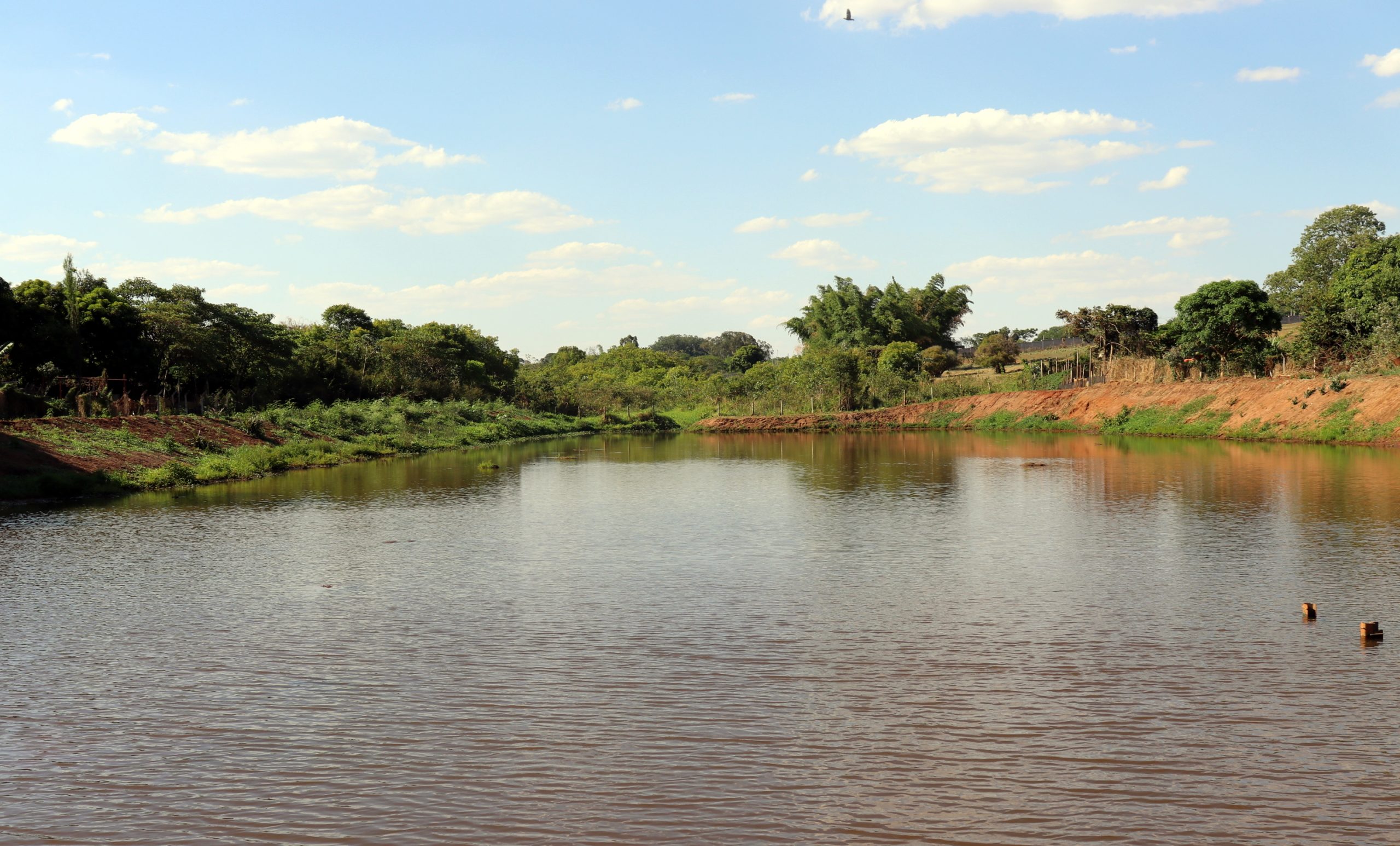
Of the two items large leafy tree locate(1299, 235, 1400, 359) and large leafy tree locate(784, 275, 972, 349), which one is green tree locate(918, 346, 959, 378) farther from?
large leafy tree locate(1299, 235, 1400, 359)

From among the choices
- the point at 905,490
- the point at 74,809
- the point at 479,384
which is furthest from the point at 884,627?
the point at 479,384

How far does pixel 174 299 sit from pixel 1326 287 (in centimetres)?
8883

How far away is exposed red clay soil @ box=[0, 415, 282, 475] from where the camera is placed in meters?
32.3

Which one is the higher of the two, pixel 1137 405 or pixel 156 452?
pixel 1137 405

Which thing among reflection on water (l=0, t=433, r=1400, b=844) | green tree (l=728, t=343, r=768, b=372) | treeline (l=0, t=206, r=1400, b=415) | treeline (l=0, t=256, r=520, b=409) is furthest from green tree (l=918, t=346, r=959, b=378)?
reflection on water (l=0, t=433, r=1400, b=844)

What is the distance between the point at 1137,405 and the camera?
6631 cm

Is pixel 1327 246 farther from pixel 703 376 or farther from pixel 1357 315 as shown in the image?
pixel 703 376

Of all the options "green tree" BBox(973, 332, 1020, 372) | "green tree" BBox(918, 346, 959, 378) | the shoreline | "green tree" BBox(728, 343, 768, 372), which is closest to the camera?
the shoreline

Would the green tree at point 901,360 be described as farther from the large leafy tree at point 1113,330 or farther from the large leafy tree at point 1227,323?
the large leafy tree at point 1227,323

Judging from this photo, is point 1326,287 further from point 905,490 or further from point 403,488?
point 403,488

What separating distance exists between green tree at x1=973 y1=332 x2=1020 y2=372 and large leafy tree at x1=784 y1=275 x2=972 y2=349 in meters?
9.17

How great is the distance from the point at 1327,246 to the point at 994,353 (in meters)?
31.3

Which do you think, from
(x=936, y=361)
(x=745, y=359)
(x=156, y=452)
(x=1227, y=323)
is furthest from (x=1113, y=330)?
(x=156, y=452)

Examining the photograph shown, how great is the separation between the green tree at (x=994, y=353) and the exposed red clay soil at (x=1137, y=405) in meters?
24.7
